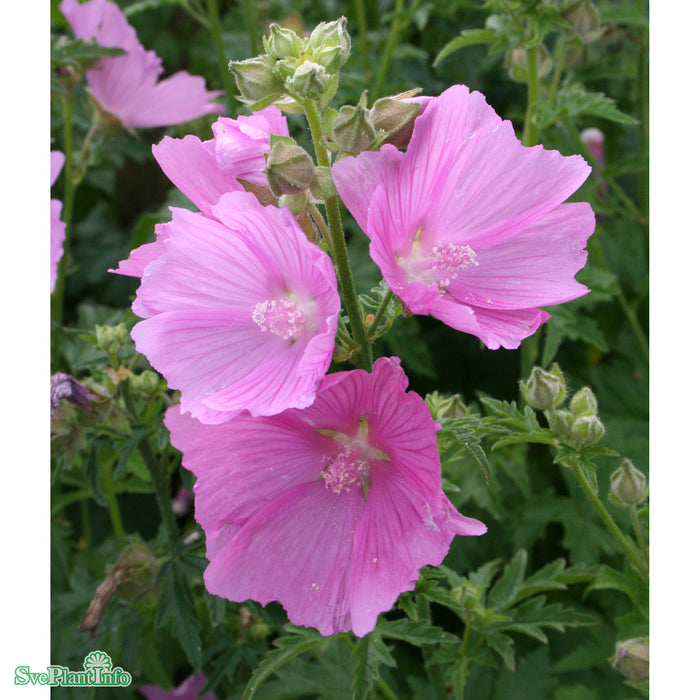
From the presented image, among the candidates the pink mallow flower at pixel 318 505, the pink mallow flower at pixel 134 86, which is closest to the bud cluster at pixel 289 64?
the pink mallow flower at pixel 318 505

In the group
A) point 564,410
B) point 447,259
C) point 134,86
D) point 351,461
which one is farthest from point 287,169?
point 134,86

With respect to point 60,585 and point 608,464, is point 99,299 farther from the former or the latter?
point 608,464

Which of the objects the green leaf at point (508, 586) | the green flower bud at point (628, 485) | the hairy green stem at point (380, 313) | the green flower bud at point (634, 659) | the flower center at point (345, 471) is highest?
the hairy green stem at point (380, 313)

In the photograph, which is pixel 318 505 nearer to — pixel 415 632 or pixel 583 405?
pixel 415 632

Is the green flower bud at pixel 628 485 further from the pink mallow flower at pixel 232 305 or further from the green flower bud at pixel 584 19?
the green flower bud at pixel 584 19

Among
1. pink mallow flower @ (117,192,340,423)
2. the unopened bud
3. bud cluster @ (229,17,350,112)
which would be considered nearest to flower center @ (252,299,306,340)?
pink mallow flower @ (117,192,340,423)

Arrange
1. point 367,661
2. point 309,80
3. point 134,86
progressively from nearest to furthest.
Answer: point 309,80 → point 367,661 → point 134,86
